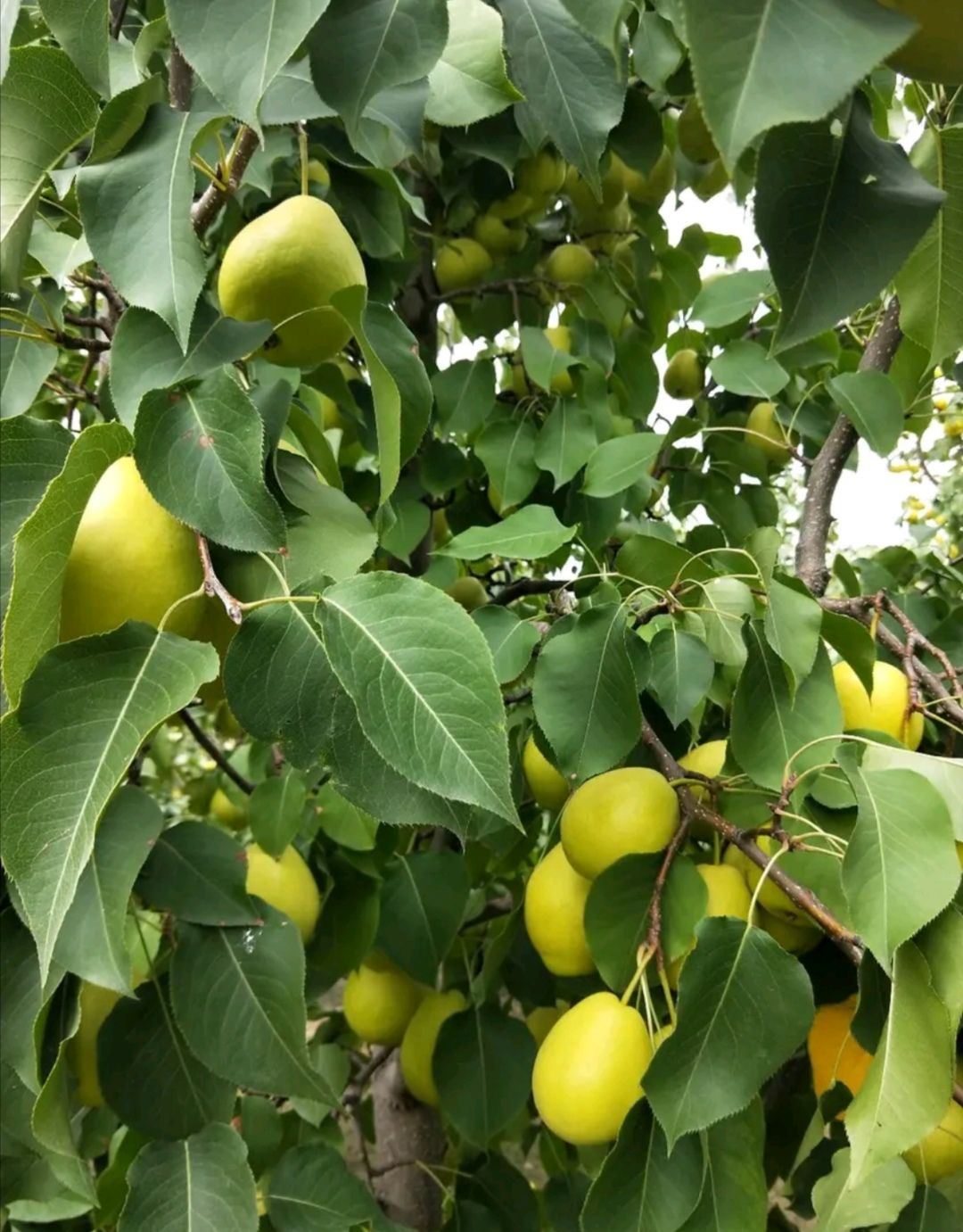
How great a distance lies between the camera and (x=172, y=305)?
0.33 metres

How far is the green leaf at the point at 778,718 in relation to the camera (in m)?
0.50

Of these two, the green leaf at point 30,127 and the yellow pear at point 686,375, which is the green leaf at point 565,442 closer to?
the yellow pear at point 686,375

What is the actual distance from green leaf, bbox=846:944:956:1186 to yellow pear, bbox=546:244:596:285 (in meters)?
0.84

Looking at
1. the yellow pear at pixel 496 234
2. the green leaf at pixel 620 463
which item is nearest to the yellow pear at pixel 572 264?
the yellow pear at pixel 496 234

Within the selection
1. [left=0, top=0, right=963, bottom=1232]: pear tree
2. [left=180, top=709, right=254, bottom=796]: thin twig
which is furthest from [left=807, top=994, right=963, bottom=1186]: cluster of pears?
[left=180, top=709, right=254, bottom=796]: thin twig

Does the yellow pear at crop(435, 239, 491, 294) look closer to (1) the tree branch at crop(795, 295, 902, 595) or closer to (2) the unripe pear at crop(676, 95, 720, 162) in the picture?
(2) the unripe pear at crop(676, 95, 720, 162)

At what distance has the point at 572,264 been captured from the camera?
40.7 inches

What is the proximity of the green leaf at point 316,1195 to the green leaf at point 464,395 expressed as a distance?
635mm

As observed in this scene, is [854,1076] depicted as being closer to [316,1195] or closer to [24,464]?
[316,1195]

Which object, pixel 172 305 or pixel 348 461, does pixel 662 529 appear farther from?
pixel 172 305

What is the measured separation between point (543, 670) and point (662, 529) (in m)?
0.46

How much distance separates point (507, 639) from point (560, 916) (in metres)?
0.17

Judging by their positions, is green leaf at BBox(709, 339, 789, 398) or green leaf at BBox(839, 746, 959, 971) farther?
green leaf at BBox(709, 339, 789, 398)

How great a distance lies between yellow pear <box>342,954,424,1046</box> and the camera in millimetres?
858
